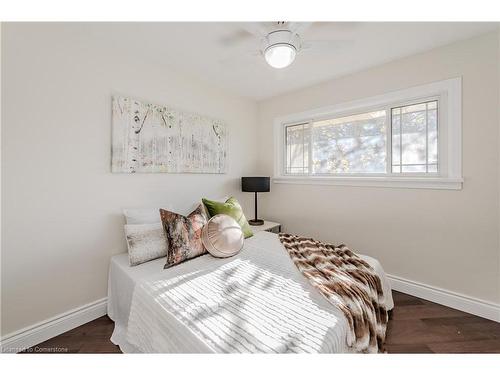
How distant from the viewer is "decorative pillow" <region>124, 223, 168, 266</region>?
1.73m

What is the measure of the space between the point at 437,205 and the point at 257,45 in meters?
2.22

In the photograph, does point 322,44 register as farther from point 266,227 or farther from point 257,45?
point 266,227

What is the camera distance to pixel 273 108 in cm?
330

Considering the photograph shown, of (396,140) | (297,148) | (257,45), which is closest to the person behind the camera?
(257,45)

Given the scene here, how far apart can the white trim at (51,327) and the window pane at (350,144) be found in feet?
9.21

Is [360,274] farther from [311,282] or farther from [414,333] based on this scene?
[414,333]

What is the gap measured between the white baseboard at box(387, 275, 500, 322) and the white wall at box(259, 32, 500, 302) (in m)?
0.05

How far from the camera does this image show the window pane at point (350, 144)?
8.17ft

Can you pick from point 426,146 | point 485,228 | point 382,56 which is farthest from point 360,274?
point 382,56

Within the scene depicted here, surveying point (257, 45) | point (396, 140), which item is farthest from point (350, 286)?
point (257, 45)

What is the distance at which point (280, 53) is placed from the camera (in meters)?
1.56

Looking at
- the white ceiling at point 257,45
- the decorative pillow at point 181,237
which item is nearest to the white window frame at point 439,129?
the white ceiling at point 257,45

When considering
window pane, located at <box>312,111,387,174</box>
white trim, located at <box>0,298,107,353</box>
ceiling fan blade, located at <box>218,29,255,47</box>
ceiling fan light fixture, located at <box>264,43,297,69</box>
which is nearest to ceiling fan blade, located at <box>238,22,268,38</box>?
ceiling fan light fixture, located at <box>264,43,297,69</box>

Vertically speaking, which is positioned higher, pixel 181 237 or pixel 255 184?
pixel 255 184
